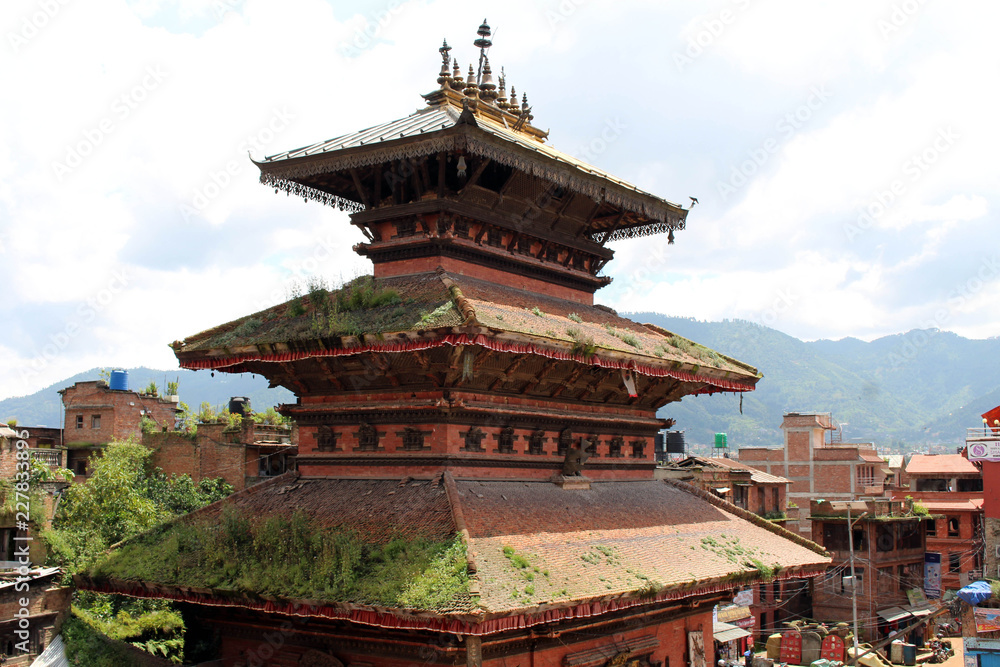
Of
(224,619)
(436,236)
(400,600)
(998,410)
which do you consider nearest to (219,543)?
(224,619)

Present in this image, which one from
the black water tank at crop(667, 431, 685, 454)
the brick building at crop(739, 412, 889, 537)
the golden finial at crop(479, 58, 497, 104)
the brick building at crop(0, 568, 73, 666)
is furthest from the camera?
the brick building at crop(739, 412, 889, 537)

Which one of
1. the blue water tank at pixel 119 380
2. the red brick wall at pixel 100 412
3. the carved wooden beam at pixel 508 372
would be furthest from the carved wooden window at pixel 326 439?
the blue water tank at pixel 119 380

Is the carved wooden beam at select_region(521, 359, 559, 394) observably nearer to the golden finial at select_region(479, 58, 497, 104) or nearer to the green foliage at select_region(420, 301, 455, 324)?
the green foliage at select_region(420, 301, 455, 324)

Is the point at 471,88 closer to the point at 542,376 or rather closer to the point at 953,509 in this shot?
the point at 542,376

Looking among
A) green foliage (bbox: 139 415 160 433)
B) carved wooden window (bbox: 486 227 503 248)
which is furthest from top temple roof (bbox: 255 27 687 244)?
green foliage (bbox: 139 415 160 433)

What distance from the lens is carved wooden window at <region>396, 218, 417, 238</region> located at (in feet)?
47.3

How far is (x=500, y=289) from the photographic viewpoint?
1444 cm

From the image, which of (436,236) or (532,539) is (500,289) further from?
(532,539)

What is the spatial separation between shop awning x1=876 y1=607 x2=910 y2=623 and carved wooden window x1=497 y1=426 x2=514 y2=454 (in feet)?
157

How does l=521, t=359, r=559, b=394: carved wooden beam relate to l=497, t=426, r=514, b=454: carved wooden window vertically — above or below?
above

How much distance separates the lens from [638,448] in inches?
662

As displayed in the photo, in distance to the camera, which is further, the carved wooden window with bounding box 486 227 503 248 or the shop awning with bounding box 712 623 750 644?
the shop awning with bounding box 712 623 750 644

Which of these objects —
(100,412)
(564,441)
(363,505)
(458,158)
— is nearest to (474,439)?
(363,505)

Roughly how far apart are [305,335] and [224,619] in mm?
4696
